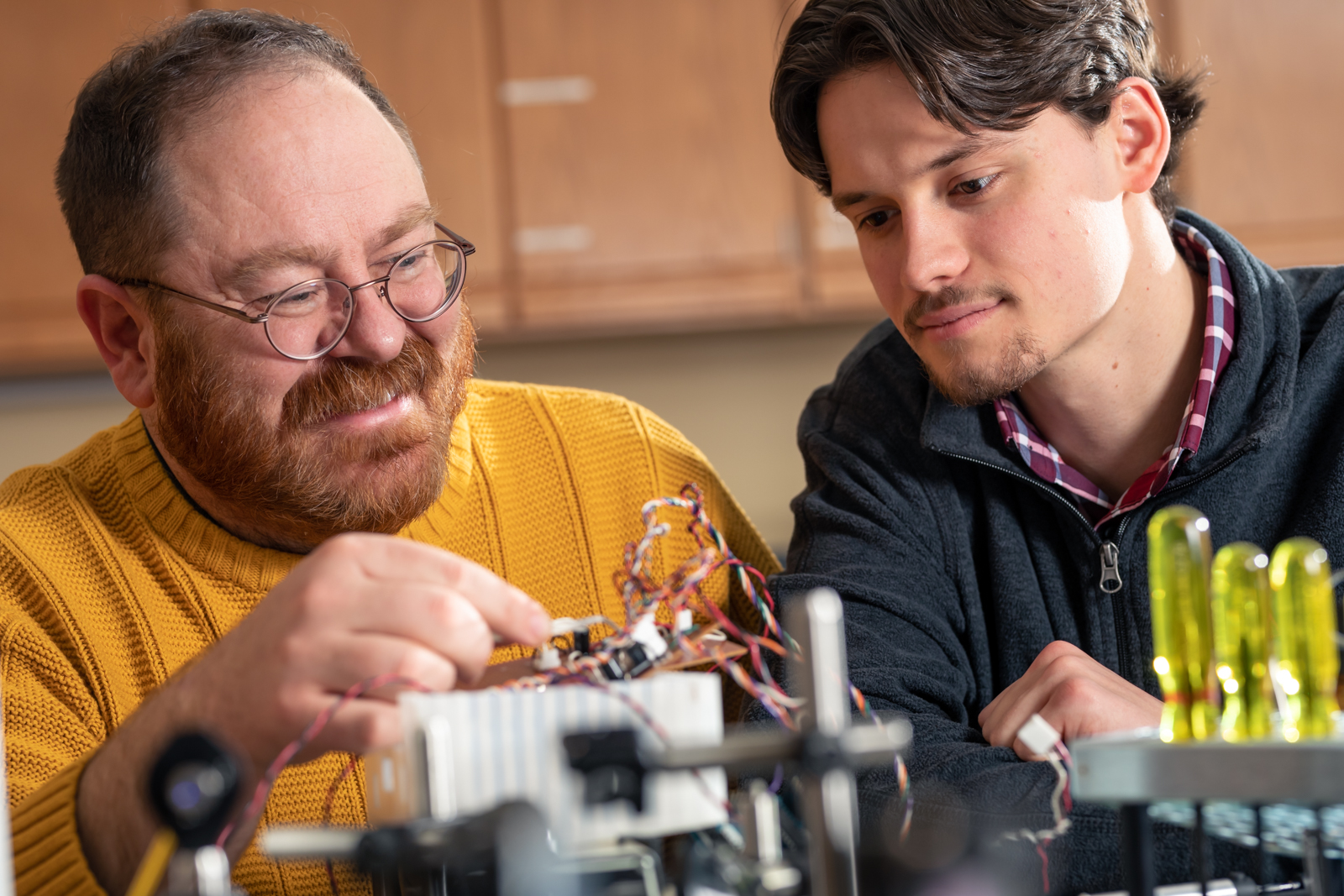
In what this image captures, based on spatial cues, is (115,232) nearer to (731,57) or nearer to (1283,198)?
(731,57)

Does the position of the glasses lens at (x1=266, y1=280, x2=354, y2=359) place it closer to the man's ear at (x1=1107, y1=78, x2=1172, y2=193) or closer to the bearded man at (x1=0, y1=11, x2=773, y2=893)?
the bearded man at (x1=0, y1=11, x2=773, y2=893)

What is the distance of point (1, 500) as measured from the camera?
1.19m

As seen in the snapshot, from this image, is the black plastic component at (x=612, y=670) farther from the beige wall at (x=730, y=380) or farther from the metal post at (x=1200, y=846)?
the beige wall at (x=730, y=380)

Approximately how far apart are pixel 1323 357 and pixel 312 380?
37.6 inches

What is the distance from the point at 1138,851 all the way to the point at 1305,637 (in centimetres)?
12

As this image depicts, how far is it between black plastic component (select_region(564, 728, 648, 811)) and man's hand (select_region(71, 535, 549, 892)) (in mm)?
131

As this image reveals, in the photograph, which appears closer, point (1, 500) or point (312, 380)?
point (312, 380)

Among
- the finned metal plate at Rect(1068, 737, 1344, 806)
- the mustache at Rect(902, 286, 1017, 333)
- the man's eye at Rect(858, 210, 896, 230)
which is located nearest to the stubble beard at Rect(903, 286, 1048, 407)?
the mustache at Rect(902, 286, 1017, 333)

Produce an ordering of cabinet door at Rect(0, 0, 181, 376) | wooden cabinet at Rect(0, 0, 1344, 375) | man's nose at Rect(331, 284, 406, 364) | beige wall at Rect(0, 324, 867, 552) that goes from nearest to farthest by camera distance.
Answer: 1. man's nose at Rect(331, 284, 406, 364)
2. cabinet door at Rect(0, 0, 181, 376)
3. wooden cabinet at Rect(0, 0, 1344, 375)
4. beige wall at Rect(0, 324, 867, 552)

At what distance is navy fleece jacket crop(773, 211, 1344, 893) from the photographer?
1.10 metres

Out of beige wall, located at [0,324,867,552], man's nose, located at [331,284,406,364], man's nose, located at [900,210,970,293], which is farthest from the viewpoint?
beige wall, located at [0,324,867,552]

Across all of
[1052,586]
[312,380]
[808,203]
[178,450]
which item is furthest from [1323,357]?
[808,203]

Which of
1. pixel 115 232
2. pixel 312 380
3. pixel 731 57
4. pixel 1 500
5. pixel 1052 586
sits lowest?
pixel 1052 586

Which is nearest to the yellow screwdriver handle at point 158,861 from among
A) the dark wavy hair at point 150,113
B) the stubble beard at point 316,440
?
the stubble beard at point 316,440
